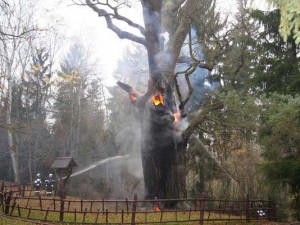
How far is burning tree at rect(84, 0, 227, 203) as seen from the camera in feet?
49.4

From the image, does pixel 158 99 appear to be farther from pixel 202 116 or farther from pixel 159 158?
pixel 159 158

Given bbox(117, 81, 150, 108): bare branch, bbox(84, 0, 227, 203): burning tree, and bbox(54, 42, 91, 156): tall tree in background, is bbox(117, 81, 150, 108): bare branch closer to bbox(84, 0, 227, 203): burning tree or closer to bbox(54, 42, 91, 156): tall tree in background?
bbox(84, 0, 227, 203): burning tree

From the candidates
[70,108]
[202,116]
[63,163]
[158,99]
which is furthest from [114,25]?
[70,108]

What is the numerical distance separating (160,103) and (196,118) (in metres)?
1.71

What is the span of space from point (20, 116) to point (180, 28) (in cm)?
1895

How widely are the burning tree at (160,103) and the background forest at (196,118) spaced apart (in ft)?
1.85

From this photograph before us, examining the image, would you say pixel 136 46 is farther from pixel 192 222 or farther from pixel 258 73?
pixel 192 222

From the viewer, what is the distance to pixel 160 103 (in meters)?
15.0

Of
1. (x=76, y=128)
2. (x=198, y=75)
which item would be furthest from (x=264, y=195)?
(x=76, y=128)

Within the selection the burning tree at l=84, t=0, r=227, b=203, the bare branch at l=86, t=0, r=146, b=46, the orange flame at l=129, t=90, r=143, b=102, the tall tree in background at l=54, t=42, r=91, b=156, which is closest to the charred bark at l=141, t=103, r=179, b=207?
the burning tree at l=84, t=0, r=227, b=203

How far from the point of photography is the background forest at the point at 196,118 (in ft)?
36.2

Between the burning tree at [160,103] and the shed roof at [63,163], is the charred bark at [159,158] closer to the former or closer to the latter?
the burning tree at [160,103]

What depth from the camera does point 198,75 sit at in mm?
24578

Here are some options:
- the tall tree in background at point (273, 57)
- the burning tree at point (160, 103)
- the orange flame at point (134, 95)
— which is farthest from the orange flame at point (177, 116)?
the tall tree in background at point (273, 57)
